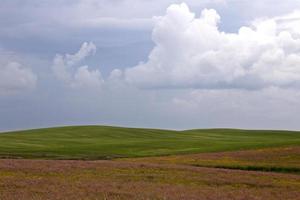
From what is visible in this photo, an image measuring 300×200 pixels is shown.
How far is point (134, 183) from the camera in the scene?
102 feet

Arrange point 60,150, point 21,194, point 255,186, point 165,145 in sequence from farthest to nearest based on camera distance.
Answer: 1. point 165,145
2. point 60,150
3. point 255,186
4. point 21,194

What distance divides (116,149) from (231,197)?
184 feet

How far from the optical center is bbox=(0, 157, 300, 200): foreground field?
2489cm

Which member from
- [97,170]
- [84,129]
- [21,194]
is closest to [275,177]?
[97,170]

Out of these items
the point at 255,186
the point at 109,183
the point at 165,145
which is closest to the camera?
the point at 109,183

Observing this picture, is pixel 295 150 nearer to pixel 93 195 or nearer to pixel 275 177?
pixel 275 177

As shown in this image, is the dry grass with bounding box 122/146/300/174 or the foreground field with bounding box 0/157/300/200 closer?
the foreground field with bounding box 0/157/300/200

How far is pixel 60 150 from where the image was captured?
77.1 m

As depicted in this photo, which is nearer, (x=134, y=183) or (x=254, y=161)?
(x=134, y=183)

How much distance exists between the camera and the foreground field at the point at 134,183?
980 inches

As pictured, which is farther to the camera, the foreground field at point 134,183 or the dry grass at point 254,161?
the dry grass at point 254,161

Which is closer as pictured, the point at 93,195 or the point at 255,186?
the point at 93,195

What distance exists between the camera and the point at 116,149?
81375mm

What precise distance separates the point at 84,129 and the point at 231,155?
79.2 meters
